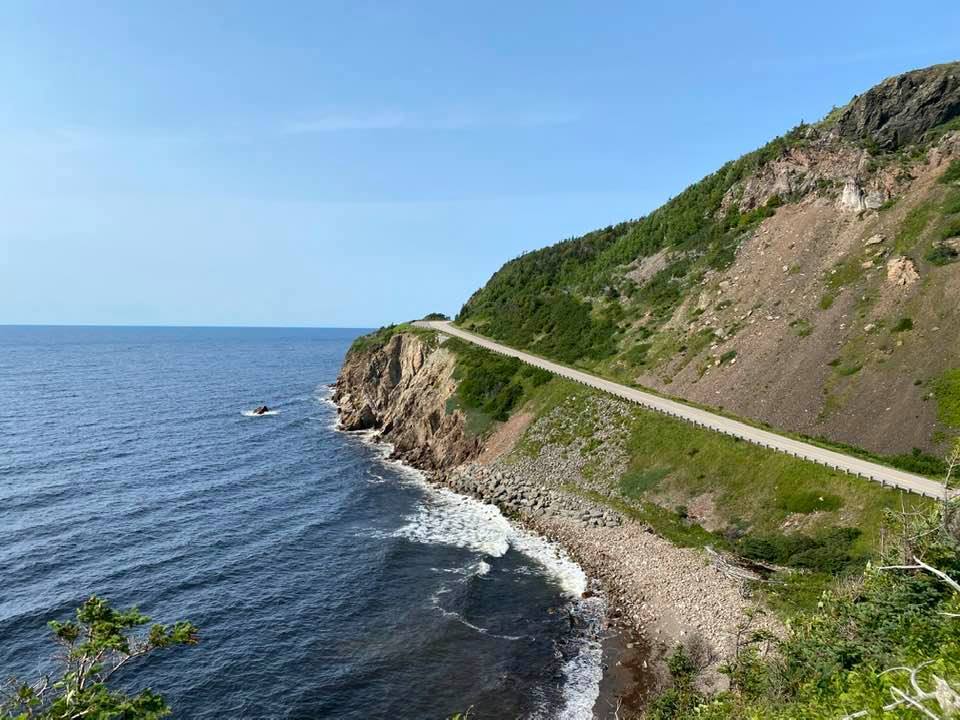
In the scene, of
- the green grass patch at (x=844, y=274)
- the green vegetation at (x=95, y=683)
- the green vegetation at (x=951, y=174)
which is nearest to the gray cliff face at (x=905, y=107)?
the green vegetation at (x=951, y=174)

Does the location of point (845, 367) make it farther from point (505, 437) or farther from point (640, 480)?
point (505, 437)

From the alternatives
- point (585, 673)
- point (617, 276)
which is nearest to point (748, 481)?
point (585, 673)

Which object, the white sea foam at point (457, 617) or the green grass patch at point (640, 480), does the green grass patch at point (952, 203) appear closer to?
the green grass patch at point (640, 480)

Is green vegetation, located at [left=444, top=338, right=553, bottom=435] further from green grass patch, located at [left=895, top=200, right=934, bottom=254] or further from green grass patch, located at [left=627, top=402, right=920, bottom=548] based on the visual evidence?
green grass patch, located at [left=895, top=200, right=934, bottom=254]

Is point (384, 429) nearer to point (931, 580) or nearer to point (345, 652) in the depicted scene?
point (345, 652)

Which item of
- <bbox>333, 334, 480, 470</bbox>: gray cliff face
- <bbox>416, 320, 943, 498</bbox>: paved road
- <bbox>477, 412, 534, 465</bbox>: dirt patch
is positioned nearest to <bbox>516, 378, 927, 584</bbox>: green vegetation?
<bbox>416, 320, 943, 498</bbox>: paved road

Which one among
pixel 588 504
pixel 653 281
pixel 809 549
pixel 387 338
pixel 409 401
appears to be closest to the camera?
pixel 809 549
